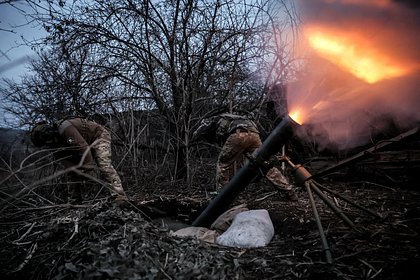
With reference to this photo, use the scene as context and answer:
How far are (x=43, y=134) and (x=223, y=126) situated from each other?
10.4ft

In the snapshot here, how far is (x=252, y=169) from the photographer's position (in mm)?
3275

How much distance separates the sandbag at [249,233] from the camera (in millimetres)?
2934

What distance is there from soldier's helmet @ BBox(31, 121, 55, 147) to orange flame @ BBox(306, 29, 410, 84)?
4478 mm

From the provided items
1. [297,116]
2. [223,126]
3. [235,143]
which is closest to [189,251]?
[297,116]

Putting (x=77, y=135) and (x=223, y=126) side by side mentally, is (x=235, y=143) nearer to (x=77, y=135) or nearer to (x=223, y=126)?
(x=223, y=126)

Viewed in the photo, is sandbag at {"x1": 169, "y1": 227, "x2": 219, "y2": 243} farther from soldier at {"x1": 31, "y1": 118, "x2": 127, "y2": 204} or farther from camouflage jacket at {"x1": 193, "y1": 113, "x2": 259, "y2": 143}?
camouflage jacket at {"x1": 193, "y1": 113, "x2": 259, "y2": 143}

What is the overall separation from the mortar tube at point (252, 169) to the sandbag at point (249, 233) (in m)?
0.39

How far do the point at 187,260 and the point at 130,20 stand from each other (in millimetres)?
5608

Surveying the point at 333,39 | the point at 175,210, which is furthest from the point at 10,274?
the point at 333,39

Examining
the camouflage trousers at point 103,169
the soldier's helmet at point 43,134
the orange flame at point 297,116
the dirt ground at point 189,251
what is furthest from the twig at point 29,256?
the orange flame at point 297,116

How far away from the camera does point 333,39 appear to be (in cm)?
304

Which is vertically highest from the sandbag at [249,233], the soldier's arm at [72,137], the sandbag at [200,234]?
the soldier's arm at [72,137]

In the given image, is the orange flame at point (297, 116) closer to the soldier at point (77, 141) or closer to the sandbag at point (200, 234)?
the sandbag at point (200, 234)

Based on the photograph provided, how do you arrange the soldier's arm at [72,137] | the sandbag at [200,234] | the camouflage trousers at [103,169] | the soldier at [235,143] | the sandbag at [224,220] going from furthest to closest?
the soldier at [235,143], the camouflage trousers at [103,169], the soldier's arm at [72,137], the sandbag at [224,220], the sandbag at [200,234]
